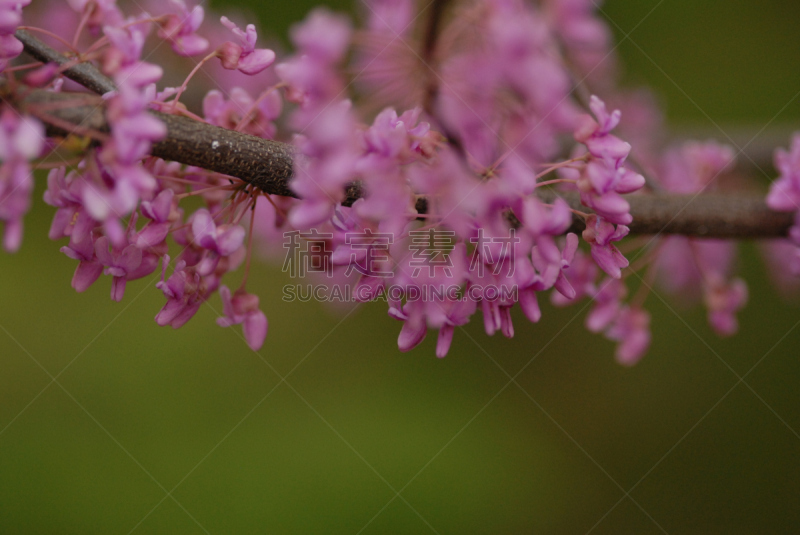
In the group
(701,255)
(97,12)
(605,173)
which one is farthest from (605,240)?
(701,255)

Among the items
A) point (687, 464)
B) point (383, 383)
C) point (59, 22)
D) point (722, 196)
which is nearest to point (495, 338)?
point (383, 383)

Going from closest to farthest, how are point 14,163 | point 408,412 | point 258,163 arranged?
point 14,163 < point 258,163 < point 408,412

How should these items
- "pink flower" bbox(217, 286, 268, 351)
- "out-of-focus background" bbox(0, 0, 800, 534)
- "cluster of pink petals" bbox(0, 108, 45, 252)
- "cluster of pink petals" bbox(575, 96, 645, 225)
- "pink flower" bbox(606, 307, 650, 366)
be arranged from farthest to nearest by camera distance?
1. "out-of-focus background" bbox(0, 0, 800, 534)
2. "pink flower" bbox(606, 307, 650, 366)
3. "pink flower" bbox(217, 286, 268, 351)
4. "cluster of pink petals" bbox(575, 96, 645, 225)
5. "cluster of pink petals" bbox(0, 108, 45, 252)

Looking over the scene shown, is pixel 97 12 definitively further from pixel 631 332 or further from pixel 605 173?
pixel 631 332

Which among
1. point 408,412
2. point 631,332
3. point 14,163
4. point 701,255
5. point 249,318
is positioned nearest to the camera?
point 14,163

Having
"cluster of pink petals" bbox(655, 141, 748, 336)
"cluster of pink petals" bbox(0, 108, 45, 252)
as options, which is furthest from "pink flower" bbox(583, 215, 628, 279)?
"cluster of pink petals" bbox(0, 108, 45, 252)

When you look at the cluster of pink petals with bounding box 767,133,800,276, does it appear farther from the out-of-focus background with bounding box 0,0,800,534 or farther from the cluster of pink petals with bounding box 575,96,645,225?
the out-of-focus background with bounding box 0,0,800,534
